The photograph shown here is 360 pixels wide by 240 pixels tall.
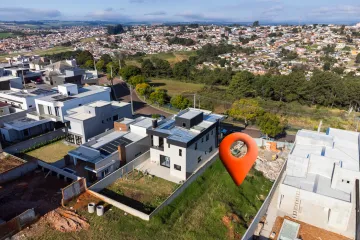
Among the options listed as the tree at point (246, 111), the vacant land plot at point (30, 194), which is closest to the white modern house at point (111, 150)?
the vacant land plot at point (30, 194)

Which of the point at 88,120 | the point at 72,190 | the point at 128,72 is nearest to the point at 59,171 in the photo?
the point at 72,190

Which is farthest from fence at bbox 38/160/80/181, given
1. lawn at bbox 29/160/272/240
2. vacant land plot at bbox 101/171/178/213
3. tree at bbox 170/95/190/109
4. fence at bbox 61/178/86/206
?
tree at bbox 170/95/190/109

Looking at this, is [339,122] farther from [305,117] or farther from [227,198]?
[227,198]

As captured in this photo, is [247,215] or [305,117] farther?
[305,117]

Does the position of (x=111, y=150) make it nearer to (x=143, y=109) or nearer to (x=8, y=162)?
(x=8, y=162)

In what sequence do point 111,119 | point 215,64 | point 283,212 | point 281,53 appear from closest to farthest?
point 283,212
point 111,119
point 215,64
point 281,53

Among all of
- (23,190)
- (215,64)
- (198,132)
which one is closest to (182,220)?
(198,132)
